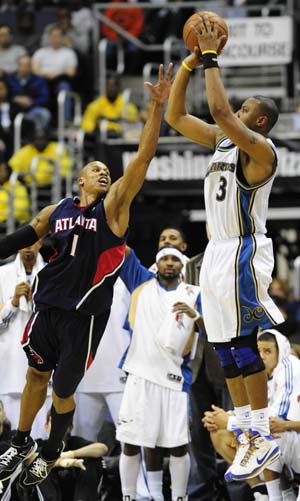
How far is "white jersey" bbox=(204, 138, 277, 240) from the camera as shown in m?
8.31

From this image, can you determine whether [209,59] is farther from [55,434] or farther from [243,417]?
[55,434]

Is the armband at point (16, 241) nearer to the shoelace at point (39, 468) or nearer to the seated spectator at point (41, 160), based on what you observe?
the shoelace at point (39, 468)

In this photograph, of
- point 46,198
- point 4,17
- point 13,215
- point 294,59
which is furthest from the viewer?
point 4,17

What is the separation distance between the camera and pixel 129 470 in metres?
10.7

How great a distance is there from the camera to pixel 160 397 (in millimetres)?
Result: 10992

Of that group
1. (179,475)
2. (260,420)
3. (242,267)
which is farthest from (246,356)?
(179,475)

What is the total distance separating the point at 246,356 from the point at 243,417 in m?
0.51

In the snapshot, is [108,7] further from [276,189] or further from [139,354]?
[139,354]

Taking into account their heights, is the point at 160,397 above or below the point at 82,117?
below

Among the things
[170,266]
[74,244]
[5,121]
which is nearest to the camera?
[74,244]

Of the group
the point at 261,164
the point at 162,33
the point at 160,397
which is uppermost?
the point at 162,33

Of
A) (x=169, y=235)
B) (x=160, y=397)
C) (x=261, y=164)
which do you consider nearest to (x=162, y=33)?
(x=169, y=235)

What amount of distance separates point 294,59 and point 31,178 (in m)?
5.15

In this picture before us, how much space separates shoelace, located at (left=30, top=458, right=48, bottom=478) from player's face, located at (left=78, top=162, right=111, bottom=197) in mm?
2084
